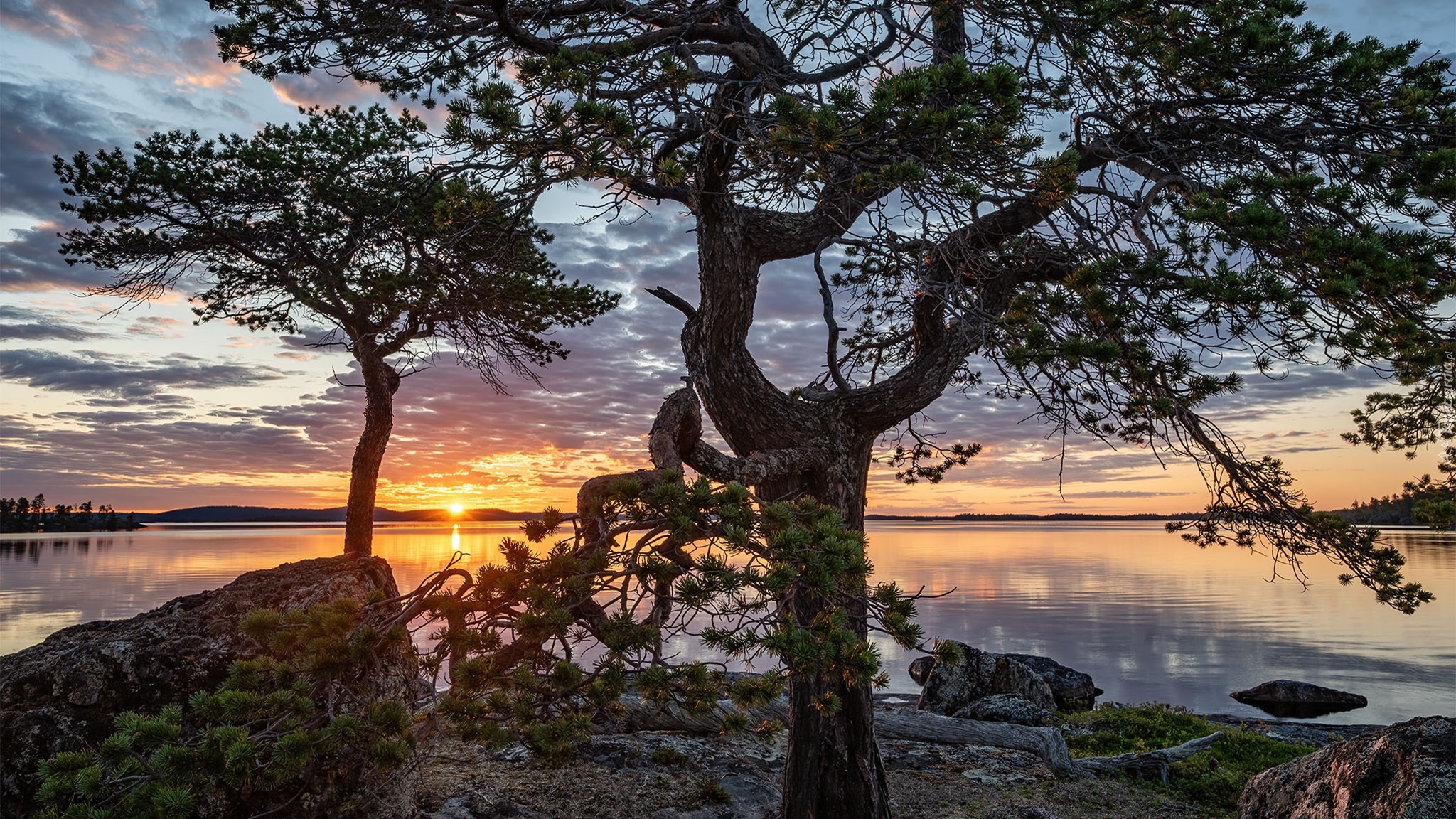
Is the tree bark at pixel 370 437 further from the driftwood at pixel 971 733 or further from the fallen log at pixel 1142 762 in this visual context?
the fallen log at pixel 1142 762

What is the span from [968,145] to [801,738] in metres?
4.37

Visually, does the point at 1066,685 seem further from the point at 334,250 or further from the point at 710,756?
the point at 334,250

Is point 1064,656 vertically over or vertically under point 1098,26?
under

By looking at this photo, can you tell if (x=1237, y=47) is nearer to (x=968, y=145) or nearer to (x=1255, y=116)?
(x=1255, y=116)

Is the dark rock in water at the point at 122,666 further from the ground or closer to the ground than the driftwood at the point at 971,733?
further from the ground

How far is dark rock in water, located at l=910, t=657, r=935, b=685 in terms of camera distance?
15.8 metres

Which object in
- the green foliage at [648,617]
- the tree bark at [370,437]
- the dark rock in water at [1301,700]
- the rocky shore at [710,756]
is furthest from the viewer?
the dark rock in water at [1301,700]

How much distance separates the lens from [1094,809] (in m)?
7.03

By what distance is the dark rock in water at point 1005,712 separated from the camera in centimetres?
1032

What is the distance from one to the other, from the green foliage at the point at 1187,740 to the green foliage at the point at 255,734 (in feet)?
23.1

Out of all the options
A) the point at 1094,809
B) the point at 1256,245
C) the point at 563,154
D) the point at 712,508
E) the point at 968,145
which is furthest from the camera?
the point at 1094,809

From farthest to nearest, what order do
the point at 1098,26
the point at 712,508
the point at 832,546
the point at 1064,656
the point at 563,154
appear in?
the point at 1064,656
the point at 1098,26
the point at 563,154
the point at 712,508
the point at 832,546

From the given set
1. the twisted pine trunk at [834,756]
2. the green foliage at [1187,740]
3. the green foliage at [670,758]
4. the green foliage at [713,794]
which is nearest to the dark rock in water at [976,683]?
the green foliage at [1187,740]

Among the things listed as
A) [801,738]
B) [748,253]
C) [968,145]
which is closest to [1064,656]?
[801,738]
